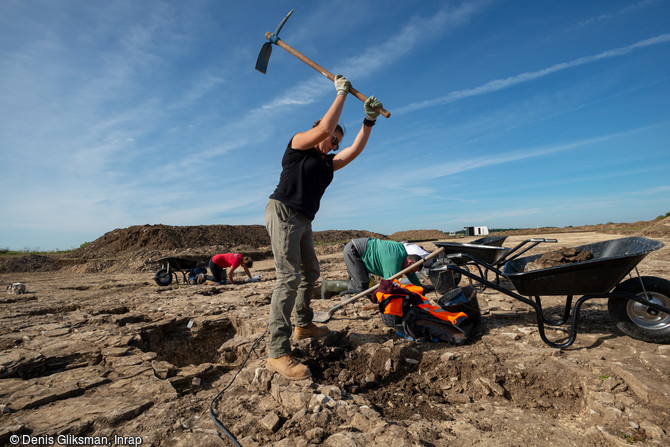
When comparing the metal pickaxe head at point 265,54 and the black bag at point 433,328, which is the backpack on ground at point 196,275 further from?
the black bag at point 433,328

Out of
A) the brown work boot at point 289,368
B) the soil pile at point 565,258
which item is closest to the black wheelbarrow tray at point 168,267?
the brown work boot at point 289,368

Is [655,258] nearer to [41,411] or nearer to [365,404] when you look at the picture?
[365,404]

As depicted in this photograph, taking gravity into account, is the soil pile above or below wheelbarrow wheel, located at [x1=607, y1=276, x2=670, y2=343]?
above

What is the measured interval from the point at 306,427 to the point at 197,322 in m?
2.97

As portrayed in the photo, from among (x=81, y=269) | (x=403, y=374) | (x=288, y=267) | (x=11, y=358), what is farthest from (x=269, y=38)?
(x=81, y=269)

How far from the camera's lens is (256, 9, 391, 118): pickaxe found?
9.75ft

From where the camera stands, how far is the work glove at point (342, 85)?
94.7 inches

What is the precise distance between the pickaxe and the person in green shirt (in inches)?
85.9

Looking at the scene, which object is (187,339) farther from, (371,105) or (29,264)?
(29,264)

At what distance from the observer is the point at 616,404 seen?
1.91m

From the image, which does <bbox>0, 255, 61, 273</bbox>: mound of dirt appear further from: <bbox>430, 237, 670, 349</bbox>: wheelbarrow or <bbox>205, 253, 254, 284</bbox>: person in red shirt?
<bbox>430, 237, 670, 349</bbox>: wheelbarrow

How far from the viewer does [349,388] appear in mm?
2342

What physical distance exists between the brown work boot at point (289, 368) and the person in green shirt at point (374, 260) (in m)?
2.32

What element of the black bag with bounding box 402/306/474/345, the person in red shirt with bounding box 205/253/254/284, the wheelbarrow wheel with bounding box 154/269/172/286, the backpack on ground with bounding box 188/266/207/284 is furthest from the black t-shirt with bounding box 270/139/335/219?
the wheelbarrow wheel with bounding box 154/269/172/286
